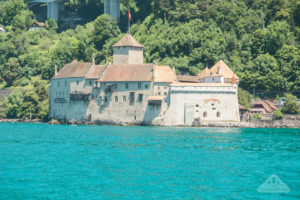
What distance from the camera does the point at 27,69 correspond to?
11925 cm

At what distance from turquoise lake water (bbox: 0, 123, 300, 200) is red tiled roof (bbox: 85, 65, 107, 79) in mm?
26441

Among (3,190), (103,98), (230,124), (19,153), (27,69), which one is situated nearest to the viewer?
(3,190)

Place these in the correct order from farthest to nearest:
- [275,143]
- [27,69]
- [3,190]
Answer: [27,69], [275,143], [3,190]

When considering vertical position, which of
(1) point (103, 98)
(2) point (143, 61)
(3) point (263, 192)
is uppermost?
(2) point (143, 61)

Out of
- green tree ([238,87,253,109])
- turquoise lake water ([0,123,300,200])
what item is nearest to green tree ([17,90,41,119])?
turquoise lake water ([0,123,300,200])

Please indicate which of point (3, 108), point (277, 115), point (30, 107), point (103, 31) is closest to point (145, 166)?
point (277, 115)

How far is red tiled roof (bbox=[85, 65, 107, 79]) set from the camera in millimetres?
89600

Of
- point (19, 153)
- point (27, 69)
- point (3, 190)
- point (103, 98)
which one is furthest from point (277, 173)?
point (27, 69)

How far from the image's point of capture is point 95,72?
296 feet

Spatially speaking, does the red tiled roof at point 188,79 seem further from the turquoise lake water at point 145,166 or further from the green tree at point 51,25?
the green tree at point 51,25

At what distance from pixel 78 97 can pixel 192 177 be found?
55814mm

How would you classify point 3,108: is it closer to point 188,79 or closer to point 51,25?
point 188,79

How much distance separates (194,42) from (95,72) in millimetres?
18492

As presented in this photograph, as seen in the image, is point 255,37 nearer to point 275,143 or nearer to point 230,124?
point 230,124
